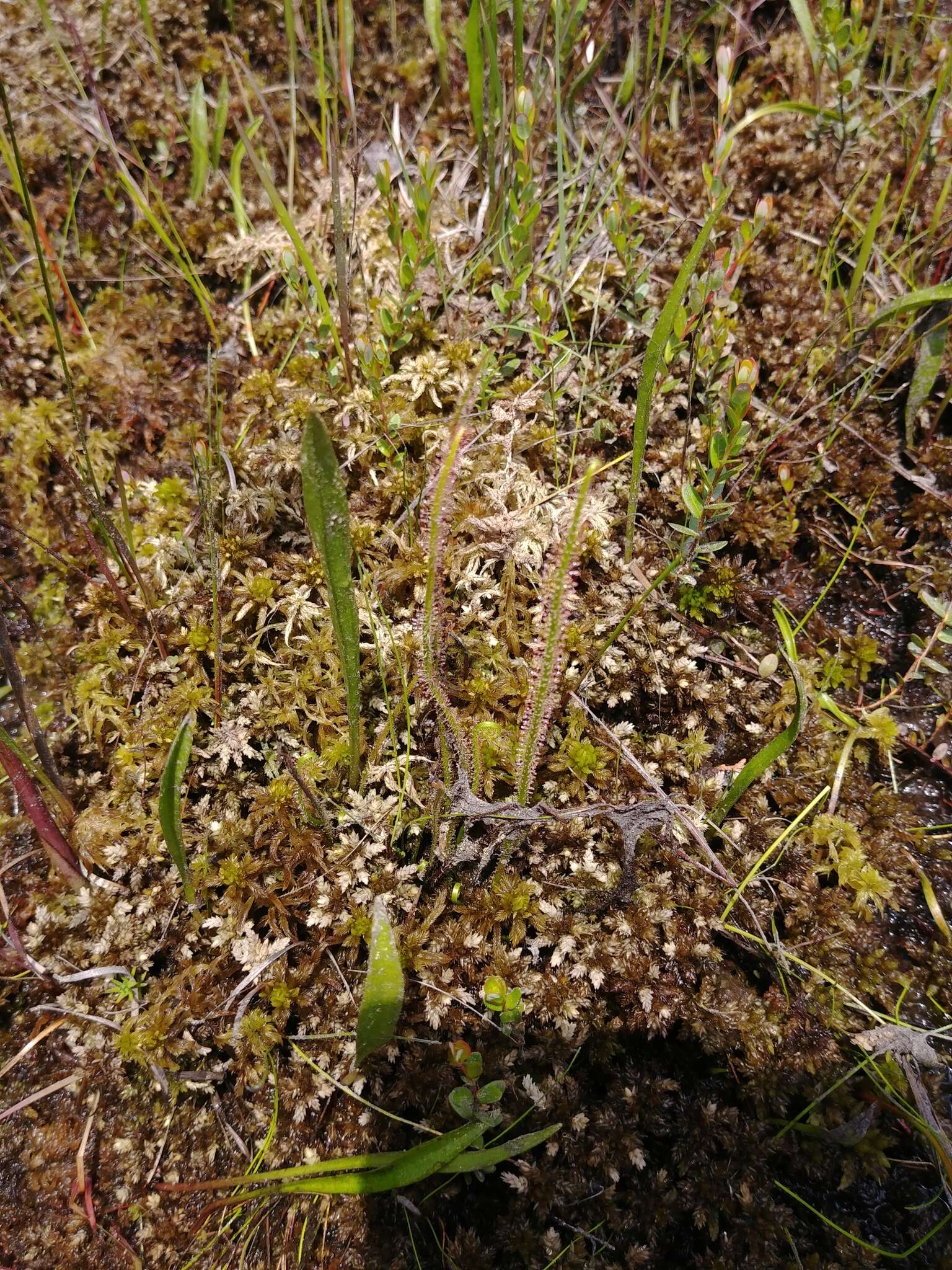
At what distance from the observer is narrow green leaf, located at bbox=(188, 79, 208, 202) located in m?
2.71

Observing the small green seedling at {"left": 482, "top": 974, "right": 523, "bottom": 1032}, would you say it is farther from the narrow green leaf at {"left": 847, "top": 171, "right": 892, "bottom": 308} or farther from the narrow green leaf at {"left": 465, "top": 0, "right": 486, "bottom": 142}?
the narrow green leaf at {"left": 465, "top": 0, "right": 486, "bottom": 142}

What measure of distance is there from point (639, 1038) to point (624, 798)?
556 mm

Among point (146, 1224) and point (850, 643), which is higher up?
point (850, 643)

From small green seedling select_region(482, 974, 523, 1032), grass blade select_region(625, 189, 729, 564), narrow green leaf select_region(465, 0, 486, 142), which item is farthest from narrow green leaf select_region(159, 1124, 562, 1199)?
narrow green leaf select_region(465, 0, 486, 142)

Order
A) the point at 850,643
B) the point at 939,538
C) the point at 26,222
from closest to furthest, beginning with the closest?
the point at 850,643 → the point at 939,538 → the point at 26,222

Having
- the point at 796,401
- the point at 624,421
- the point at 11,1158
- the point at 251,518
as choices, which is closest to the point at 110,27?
the point at 251,518

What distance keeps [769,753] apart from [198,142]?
2.94 meters

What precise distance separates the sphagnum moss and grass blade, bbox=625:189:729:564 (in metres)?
0.03

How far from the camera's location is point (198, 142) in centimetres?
270

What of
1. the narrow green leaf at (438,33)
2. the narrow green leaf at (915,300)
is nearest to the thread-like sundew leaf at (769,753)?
the narrow green leaf at (915,300)

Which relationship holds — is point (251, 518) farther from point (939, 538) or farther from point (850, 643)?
point (939, 538)

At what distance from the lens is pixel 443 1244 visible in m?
1.51

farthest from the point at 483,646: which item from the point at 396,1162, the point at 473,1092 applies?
the point at 396,1162

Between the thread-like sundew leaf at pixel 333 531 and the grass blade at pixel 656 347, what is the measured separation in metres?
0.83
